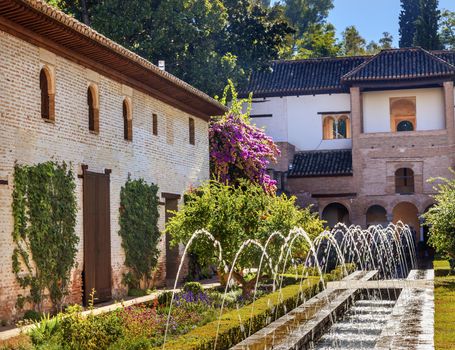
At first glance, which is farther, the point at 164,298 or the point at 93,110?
the point at 93,110

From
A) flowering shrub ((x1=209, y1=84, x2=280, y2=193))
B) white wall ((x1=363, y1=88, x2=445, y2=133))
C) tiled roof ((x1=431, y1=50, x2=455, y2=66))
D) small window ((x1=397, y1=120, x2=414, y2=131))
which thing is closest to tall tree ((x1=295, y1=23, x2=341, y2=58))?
small window ((x1=397, y1=120, x2=414, y2=131))

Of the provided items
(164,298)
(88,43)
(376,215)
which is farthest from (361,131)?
(164,298)

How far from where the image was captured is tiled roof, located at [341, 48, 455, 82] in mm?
39000

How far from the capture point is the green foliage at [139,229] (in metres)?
19.8

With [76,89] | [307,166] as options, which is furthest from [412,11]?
[76,89]

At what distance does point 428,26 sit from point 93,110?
122 feet

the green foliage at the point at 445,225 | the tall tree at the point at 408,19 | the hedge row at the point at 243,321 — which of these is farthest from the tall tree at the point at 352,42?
the hedge row at the point at 243,321

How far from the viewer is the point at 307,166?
3988 centimetres

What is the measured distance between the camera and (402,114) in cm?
4725

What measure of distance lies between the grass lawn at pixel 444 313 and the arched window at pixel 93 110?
23.9ft

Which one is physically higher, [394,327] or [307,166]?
[307,166]

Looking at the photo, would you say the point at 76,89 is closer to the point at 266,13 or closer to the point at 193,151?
the point at 193,151

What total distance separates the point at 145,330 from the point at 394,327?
10.8 feet

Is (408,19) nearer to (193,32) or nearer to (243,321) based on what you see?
(193,32)
